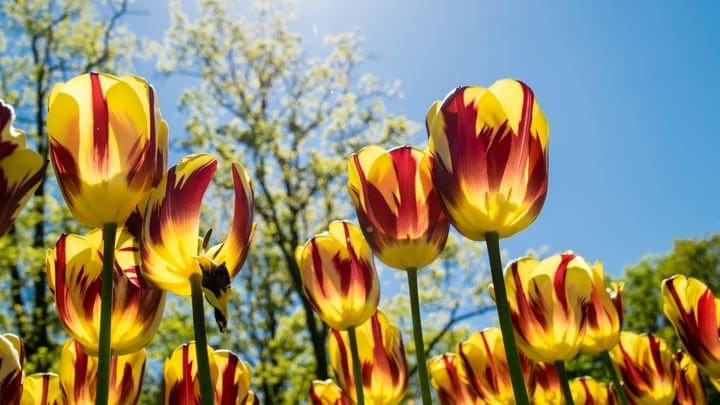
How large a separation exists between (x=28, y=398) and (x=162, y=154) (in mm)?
483

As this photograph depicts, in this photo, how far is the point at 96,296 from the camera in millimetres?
901

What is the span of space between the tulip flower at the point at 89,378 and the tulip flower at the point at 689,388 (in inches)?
48.2

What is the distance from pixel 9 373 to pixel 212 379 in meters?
0.33

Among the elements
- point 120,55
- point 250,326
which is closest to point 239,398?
point 120,55

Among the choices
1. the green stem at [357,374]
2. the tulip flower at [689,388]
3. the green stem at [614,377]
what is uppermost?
the green stem at [357,374]

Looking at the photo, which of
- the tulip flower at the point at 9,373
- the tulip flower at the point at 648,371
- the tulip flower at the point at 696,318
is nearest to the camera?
the tulip flower at the point at 9,373

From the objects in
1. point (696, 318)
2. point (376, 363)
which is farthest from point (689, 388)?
point (376, 363)

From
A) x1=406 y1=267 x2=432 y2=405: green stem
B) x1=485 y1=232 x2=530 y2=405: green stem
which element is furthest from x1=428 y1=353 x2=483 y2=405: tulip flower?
x1=485 y1=232 x2=530 y2=405: green stem

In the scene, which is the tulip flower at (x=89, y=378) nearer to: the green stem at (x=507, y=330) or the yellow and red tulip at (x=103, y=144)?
the yellow and red tulip at (x=103, y=144)

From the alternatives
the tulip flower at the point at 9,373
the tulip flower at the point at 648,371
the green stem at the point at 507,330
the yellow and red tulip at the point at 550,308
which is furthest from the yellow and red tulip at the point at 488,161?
the tulip flower at the point at 648,371

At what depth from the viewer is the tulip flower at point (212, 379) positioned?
100cm

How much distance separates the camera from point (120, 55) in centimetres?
1712

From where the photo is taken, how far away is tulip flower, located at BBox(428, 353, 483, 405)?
1485 mm

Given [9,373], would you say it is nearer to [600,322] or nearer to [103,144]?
[103,144]
